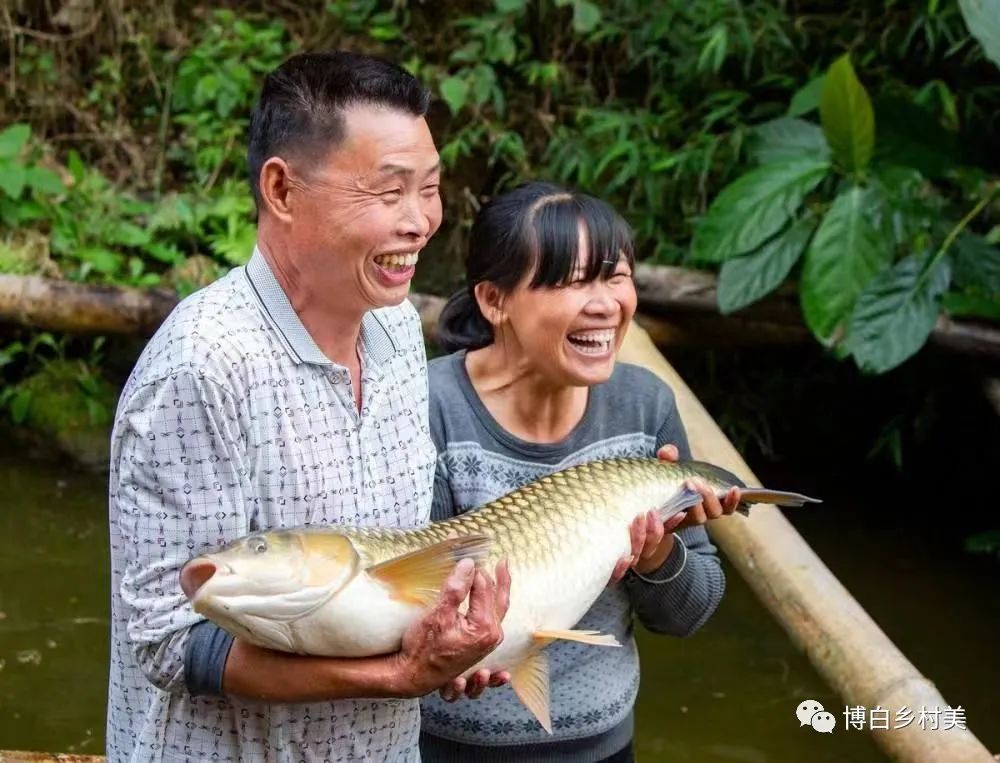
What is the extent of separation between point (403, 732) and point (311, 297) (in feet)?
1.86

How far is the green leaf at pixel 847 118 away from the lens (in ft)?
13.6

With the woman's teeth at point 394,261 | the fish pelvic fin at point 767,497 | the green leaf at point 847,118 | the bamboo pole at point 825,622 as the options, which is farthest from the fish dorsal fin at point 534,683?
the green leaf at point 847,118

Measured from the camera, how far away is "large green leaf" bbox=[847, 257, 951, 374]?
13.3 ft

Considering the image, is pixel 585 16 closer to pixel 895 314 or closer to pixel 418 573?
pixel 895 314

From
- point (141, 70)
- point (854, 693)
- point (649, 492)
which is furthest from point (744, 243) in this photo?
point (141, 70)

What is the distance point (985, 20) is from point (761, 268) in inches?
40.3

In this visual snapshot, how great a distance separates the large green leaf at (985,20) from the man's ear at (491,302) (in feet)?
7.54

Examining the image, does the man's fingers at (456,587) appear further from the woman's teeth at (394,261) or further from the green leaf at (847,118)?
the green leaf at (847,118)

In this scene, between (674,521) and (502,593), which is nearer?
(502,593)

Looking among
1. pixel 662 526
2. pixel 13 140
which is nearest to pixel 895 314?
pixel 662 526

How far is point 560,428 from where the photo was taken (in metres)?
2.09

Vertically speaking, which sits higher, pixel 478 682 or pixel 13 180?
pixel 478 682

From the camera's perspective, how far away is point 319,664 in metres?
1.47

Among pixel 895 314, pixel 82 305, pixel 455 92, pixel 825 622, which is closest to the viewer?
pixel 825 622
